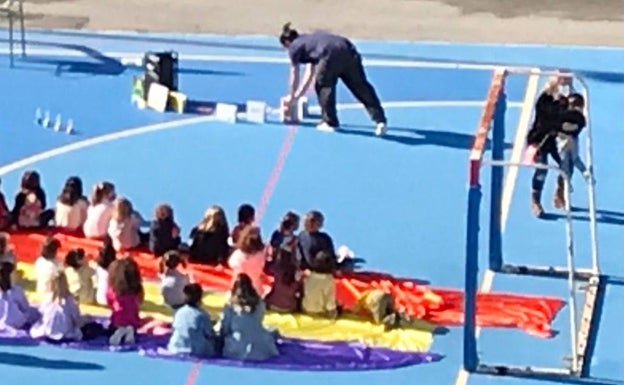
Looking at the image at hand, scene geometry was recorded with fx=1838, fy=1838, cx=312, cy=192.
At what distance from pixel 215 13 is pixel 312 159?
256 inches

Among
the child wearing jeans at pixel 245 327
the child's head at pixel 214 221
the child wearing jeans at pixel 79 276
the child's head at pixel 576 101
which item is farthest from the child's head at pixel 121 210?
the child's head at pixel 576 101

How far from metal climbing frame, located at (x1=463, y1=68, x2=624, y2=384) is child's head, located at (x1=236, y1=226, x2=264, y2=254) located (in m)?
2.08

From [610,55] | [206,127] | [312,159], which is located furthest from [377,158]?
[610,55]

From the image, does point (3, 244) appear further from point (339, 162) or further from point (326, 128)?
point (326, 128)

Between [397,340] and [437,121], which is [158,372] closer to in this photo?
[397,340]

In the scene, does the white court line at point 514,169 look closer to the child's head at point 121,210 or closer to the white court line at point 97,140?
the child's head at point 121,210

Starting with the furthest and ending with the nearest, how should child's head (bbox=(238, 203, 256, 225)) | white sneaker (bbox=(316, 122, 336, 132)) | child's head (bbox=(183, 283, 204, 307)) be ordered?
white sneaker (bbox=(316, 122, 336, 132)) < child's head (bbox=(238, 203, 256, 225)) < child's head (bbox=(183, 283, 204, 307))

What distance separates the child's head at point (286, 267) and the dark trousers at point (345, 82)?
500 centimetres

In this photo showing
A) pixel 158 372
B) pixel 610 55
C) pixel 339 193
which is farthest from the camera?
pixel 610 55

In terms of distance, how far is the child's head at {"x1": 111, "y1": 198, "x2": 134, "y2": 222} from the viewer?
59.1ft

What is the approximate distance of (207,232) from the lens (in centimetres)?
1802

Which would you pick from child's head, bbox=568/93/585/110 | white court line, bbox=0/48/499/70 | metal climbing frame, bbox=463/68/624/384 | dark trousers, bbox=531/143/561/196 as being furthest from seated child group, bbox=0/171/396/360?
white court line, bbox=0/48/499/70

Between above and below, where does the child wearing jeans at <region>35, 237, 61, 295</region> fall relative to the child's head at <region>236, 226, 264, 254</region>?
below

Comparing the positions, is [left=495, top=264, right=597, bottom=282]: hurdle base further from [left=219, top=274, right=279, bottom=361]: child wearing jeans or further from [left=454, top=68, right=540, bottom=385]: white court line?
[left=219, top=274, right=279, bottom=361]: child wearing jeans
